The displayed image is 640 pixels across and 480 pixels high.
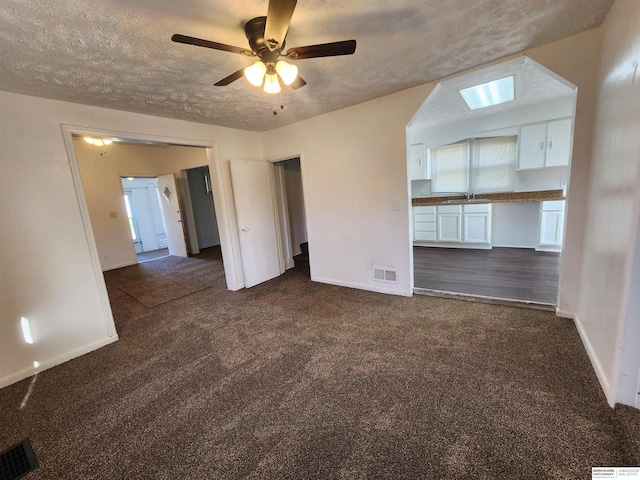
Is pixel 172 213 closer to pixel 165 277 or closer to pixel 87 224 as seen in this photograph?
pixel 165 277

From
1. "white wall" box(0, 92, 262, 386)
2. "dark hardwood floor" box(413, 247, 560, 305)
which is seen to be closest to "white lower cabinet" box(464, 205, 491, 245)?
"dark hardwood floor" box(413, 247, 560, 305)

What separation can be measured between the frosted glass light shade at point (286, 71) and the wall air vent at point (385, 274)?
2.41 metres

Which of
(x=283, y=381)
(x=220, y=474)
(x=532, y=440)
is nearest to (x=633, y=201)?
(x=532, y=440)

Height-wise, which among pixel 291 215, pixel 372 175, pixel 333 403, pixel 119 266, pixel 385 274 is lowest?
pixel 333 403

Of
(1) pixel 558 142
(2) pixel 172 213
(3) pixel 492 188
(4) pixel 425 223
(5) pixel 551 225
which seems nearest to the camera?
(1) pixel 558 142

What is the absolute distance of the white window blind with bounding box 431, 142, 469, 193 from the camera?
5.30m

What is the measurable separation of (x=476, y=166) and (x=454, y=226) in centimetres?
126

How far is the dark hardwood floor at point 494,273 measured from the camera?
306 cm

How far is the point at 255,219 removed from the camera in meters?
4.06

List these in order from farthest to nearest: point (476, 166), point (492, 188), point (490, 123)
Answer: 1. point (476, 166)
2. point (492, 188)
3. point (490, 123)

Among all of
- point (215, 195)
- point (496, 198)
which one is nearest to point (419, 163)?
point (496, 198)

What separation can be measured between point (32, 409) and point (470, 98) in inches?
227

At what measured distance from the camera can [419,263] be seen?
15.0 ft

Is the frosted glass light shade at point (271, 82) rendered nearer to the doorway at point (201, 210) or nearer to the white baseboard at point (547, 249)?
the white baseboard at point (547, 249)
